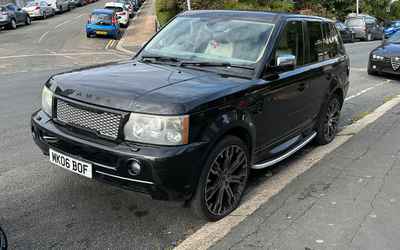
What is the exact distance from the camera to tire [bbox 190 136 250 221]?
150 inches

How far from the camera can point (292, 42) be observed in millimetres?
Result: 5145

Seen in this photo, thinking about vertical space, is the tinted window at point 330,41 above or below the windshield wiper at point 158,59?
above

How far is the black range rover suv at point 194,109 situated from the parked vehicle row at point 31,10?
28.7 m

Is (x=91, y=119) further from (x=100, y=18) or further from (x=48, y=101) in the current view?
(x=100, y=18)

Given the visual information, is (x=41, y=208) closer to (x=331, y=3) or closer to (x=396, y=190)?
(x=396, y=190)

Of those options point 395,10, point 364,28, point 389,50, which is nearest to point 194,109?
point 389,50

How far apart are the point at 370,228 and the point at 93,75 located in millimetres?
2823

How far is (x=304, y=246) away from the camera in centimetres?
369

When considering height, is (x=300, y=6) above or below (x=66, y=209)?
above

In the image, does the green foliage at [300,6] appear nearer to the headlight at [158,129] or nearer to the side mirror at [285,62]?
the side mirror at [285,62]

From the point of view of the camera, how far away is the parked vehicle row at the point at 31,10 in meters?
30.5

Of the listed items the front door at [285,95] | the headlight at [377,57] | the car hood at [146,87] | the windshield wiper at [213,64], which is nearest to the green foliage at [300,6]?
the headlight at [377,57]

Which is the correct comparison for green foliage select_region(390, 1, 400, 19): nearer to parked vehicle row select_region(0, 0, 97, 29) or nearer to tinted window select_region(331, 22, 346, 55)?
parked vehicle row select_region(0, 0, 97, 29)

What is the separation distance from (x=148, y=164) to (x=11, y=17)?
31165 mm
